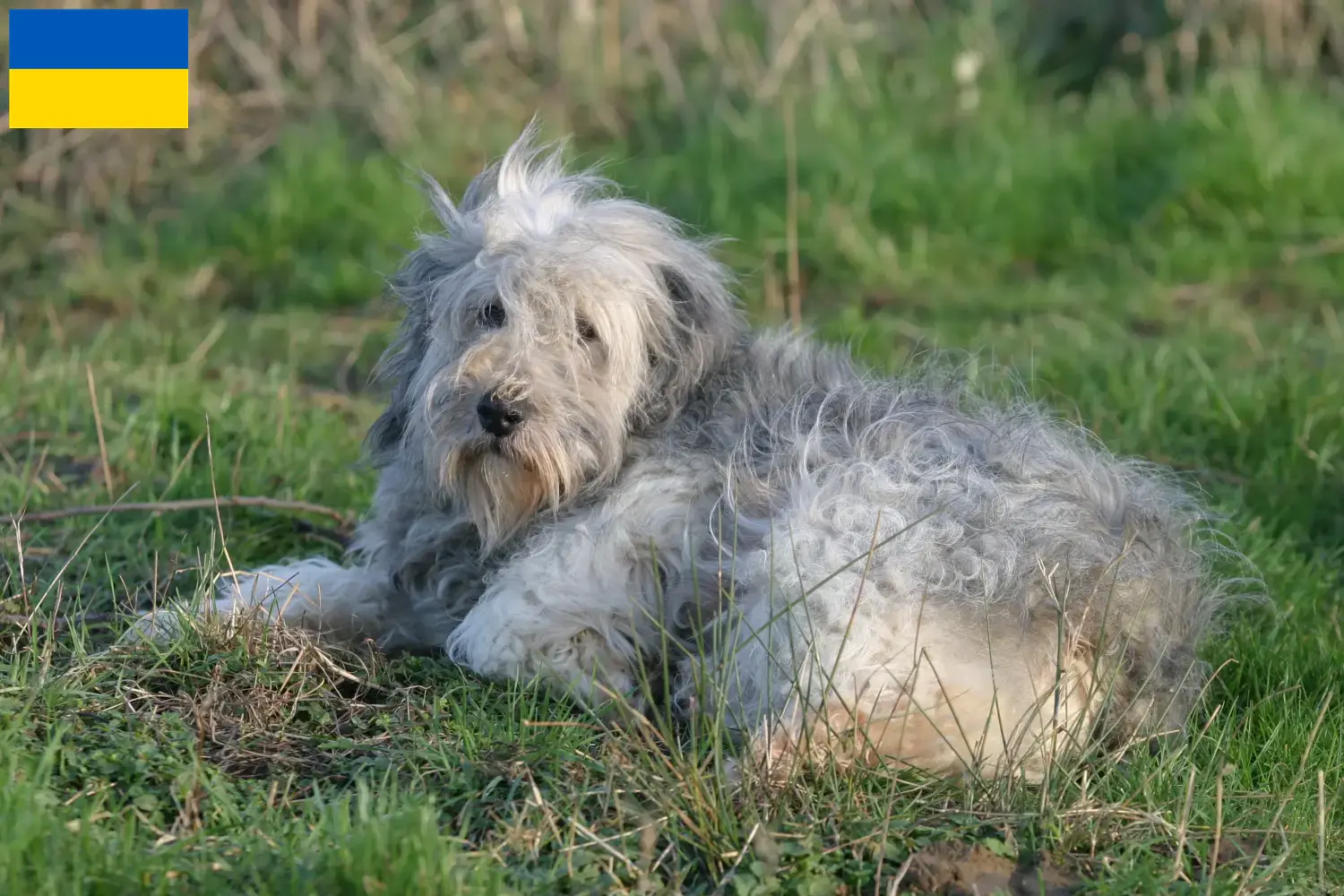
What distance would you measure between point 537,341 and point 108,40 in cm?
213

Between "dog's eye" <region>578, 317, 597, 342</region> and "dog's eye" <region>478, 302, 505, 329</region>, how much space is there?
0.20 metres

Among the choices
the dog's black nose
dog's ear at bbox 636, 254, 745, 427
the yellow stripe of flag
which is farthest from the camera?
the yellow stripe of flag

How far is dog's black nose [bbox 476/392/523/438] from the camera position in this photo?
147 inches

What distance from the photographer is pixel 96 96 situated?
4.92 meters

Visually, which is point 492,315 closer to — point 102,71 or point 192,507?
point 192,507

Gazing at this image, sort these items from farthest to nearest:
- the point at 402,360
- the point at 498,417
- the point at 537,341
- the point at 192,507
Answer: the point at 192,507 < the point at 402,360 < the point at 537,341 < the point at 498,417

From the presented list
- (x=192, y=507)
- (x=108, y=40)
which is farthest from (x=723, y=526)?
(x=108, y=40)

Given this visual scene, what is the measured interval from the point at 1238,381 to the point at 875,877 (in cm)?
373

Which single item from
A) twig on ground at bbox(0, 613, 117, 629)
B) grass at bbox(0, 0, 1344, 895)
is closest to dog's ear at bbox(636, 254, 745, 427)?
grass at bbox(0, 0, 1344, 895)

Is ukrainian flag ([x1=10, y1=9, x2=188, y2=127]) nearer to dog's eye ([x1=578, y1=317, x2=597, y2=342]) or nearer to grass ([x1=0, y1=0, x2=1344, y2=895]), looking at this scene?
grass ([x1=0, y1=0, x2=1344, y2=895])

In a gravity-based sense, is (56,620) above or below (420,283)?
below

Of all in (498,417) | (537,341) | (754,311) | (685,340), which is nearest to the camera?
(498,417)

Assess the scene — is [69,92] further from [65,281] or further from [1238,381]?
[1238,381]

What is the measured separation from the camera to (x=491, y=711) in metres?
3.70
